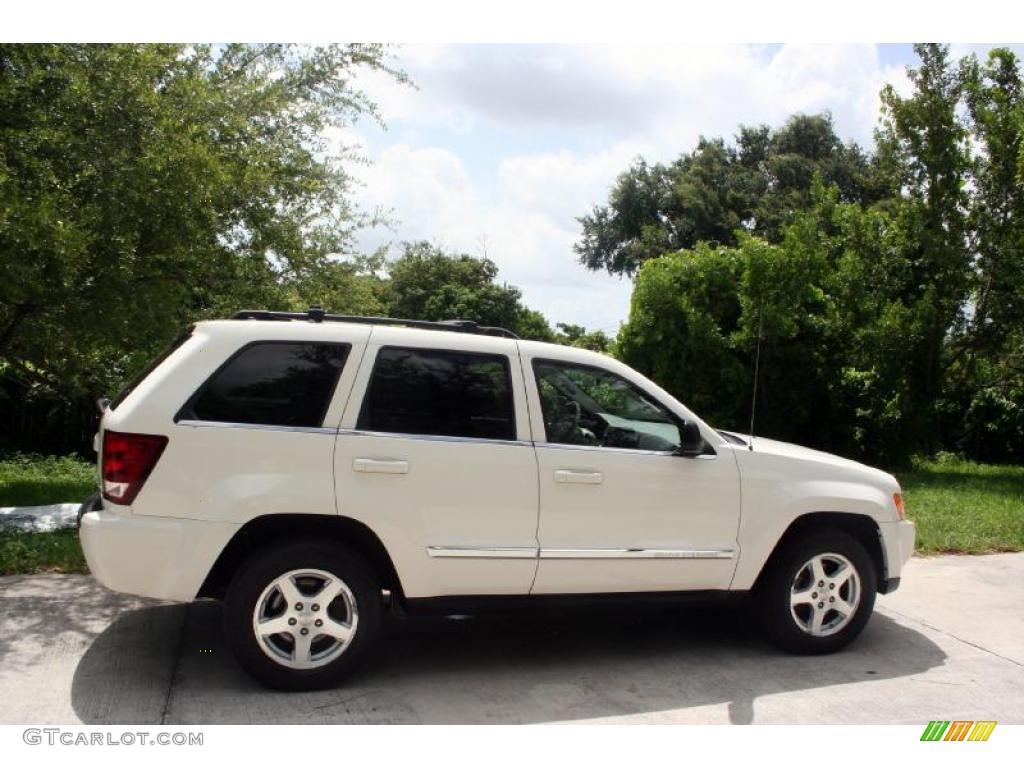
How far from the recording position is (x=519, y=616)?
6406 mm

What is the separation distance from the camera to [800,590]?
18.8ft

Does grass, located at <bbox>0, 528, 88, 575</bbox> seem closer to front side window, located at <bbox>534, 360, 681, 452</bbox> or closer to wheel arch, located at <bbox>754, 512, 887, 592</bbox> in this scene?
front side window, located at <bbox>534, 360, 681, 452</bbox>

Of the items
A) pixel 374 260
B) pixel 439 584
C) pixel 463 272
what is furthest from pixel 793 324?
pixel 463 272

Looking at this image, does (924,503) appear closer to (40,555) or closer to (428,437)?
(428,437)

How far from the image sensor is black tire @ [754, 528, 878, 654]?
18.5ft

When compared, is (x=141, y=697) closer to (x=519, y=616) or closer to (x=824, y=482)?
(x=519, y=616)

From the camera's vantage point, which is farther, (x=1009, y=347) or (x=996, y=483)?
(x=1009, y=347)

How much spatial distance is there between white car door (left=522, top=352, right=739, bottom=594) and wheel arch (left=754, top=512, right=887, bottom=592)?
36 centimetres

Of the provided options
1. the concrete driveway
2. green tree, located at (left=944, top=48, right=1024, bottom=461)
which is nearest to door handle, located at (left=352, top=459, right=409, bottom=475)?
the concrete driveway

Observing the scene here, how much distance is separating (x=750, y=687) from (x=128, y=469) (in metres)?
3.34
